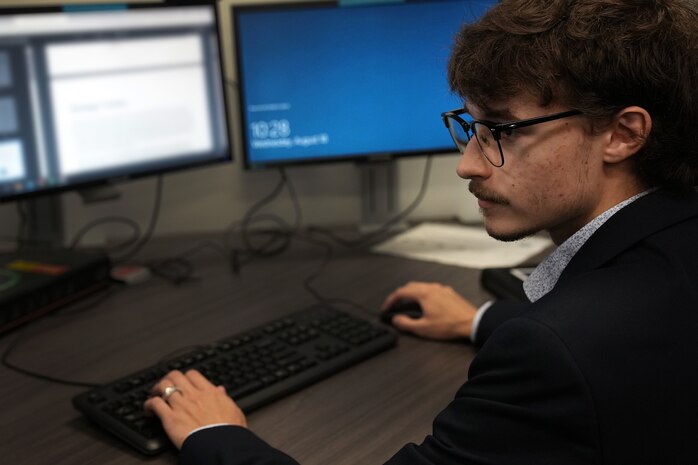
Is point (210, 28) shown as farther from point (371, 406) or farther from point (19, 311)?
point (371, 406)

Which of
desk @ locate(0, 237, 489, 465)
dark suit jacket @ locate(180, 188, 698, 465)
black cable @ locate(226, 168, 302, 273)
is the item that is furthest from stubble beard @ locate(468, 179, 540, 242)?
black cable @ locate(226, 168, 302, 273)

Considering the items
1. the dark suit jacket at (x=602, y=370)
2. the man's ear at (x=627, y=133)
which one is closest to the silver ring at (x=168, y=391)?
the dark suit jacket at (x=602, y=370)

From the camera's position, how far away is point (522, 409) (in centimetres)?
77

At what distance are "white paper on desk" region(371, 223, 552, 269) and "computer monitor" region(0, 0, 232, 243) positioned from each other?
428 millimetres

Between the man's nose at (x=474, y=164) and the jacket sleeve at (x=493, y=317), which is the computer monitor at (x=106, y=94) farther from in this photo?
the man's nose at (x=474, y=164)

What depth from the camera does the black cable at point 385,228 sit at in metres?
1.85

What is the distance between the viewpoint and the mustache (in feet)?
3.15

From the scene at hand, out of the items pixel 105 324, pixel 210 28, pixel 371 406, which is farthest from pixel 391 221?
pixel 371 406

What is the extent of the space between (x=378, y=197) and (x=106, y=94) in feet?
2.10

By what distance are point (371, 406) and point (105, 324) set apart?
56 centimetres

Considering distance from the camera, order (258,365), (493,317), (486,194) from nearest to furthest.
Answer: (486,194) < (258,365) < (493,317)

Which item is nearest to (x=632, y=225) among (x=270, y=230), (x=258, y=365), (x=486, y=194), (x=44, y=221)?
(x=486, y=194)

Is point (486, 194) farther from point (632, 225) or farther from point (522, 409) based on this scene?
point (522, 409)

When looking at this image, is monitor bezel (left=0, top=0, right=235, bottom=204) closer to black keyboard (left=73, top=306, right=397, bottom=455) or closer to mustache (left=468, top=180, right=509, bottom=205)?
black keyboard (left=73, top=306, right=397, bottom=455)
